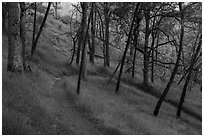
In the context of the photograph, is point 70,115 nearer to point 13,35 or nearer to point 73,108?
point 73,108

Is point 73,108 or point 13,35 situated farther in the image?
point 13,35

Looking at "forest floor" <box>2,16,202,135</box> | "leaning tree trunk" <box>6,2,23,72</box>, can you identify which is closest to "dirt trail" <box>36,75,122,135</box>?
"forest floor" <box>2,16,202,135</box>

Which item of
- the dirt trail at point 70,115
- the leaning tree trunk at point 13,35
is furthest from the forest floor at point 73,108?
the leaning tree trunk at point 13,35

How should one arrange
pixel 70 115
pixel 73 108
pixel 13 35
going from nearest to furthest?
1. pixel 70 115
2. pixel 73 108
3. pixel 13 35

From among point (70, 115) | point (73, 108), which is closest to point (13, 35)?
point (73, 108)

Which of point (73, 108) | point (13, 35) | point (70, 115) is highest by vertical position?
point (13, 35)

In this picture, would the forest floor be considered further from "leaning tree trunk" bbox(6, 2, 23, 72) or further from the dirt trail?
"leaning tree trunk" bbox(6, 2, 23, 72)

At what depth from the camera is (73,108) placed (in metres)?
15.2

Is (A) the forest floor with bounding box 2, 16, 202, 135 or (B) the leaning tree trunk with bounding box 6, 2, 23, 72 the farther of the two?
(B) the leaning tree trunk with bounding box 6, 2, 23, 72

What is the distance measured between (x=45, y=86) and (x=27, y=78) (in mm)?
1245

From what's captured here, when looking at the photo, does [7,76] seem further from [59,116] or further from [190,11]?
[190,11]

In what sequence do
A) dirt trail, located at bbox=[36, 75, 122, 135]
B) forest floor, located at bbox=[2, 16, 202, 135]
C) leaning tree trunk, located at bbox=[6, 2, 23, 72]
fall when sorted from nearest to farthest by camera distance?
forest floor, located at bbox=[2, 16, 202, 135] < dirt trail, located at bbox=[36, 75, 122, 135] < leaning tree trunk, located at bbox=[6, 2, 23, 72]

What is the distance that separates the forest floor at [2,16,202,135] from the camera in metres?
10.8

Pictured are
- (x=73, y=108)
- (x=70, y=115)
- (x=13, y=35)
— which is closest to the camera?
(x=70, y=115)
